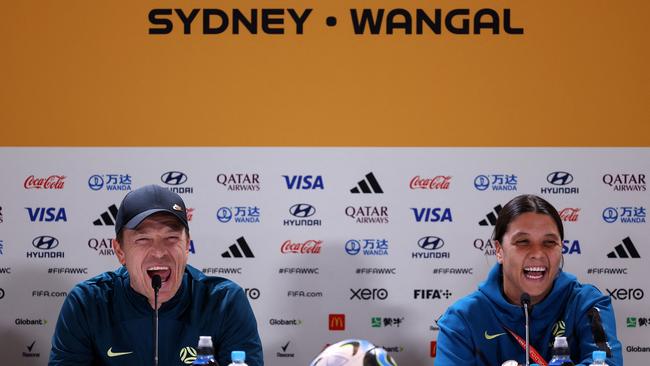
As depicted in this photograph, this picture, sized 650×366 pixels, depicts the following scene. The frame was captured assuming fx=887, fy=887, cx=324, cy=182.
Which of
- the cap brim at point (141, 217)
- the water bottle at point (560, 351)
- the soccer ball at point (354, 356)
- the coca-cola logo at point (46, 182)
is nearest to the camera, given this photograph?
the soccer ball at point (354, 356)

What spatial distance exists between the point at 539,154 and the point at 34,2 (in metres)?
2.62

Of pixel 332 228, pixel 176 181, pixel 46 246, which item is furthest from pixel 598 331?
pixel 46 246

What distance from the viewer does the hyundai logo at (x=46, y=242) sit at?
14.4ft

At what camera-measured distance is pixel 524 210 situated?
11.4 feet

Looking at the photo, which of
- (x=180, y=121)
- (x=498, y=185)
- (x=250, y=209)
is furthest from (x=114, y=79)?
(x=498, y=185)

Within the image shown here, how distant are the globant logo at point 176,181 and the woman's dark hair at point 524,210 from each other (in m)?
1.60

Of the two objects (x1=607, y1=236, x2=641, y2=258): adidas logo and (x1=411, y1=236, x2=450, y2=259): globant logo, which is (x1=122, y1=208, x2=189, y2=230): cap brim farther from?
(x1=607, y1=236, x2=641, y2=258): adidas logo

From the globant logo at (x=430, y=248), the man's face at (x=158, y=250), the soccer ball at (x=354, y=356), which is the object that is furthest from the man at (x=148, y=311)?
the soccer ball at (x=354, y=356)

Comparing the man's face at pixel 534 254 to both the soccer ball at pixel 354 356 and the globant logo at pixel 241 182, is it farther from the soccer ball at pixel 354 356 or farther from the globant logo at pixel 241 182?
the soccer ball at pixel 354 356

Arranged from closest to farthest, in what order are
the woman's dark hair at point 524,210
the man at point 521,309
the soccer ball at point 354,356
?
1. the soccer ball at point 354,356
2. the man at point 521,309
3. the woman's dark hair at point 524,210

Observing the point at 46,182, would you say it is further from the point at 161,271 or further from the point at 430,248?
the point at 430,248

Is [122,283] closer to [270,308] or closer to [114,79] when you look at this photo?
[270,308]

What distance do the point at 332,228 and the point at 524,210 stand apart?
1168 millimetres

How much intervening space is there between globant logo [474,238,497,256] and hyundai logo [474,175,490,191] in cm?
25
